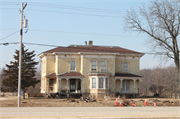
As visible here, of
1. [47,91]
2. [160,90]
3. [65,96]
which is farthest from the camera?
[160,90]

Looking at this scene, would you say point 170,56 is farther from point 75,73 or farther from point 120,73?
point 75,73

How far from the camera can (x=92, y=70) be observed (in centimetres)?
4000

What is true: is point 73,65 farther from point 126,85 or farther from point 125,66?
point 126,85

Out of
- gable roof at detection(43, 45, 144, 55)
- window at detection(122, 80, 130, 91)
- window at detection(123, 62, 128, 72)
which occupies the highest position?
gable roof at detection(43, 45, 144, 55)

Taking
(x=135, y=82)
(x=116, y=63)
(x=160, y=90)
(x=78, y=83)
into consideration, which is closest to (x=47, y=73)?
(x=78, y=83)

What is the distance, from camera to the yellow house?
39.2 metres

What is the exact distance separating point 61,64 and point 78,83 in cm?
427

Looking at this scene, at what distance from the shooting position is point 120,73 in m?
42.0

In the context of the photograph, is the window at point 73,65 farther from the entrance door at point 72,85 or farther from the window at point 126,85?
the window at point 126,85

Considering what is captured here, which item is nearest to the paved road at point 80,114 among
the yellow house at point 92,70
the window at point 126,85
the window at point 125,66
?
the yellow house at point 92,70

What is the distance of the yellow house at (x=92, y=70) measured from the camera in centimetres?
3919

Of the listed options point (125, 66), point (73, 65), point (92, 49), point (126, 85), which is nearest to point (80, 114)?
point (73, 65)

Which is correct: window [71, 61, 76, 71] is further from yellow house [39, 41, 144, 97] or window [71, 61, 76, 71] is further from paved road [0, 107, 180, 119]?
paved road [0, 107, 180, 119]

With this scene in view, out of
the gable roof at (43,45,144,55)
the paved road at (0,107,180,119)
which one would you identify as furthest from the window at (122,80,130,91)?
the paved road at (0,107,180,119)
